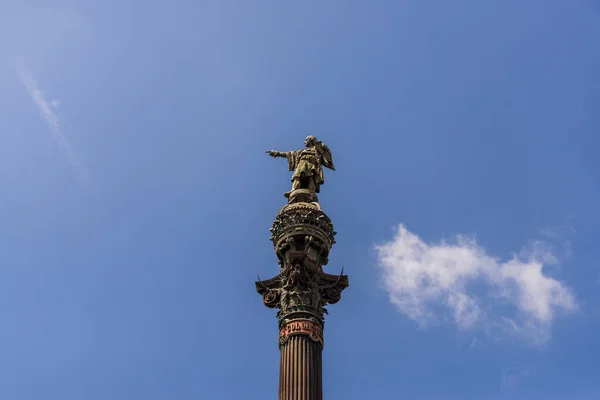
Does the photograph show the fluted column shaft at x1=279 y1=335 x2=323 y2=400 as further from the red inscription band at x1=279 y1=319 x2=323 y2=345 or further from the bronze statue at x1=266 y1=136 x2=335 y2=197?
the bronze statue at x1=266 y1=136 x2=335 y2=197

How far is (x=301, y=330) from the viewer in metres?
26.3

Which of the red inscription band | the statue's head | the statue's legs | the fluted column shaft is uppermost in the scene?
the statue's head

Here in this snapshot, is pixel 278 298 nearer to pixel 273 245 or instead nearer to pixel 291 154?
pixel 273 245

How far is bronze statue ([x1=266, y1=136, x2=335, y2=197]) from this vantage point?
32250mm

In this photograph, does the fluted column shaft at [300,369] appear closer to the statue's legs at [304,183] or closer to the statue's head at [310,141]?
the statue's legs at [304,183]

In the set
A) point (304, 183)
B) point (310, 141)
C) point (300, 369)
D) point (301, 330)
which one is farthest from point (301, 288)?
point (310, 141)

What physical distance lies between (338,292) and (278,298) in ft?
7.12

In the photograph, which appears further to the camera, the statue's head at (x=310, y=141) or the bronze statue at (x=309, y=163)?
the statue's head at (x=310, y=141)

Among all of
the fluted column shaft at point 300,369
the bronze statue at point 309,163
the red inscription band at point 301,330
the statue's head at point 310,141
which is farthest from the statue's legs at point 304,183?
the fluted column shaft at point 300,369

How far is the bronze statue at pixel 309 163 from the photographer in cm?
3225

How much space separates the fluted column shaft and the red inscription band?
0.15m

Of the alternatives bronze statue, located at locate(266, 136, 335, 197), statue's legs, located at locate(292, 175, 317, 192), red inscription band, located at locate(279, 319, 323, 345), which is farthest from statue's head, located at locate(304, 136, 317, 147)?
red inscription band, located at locate(279, 319, 323, 345)

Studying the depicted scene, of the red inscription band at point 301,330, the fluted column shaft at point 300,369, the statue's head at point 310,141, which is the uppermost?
the statue's head at point 310,141

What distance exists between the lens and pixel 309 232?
94.8 feet
